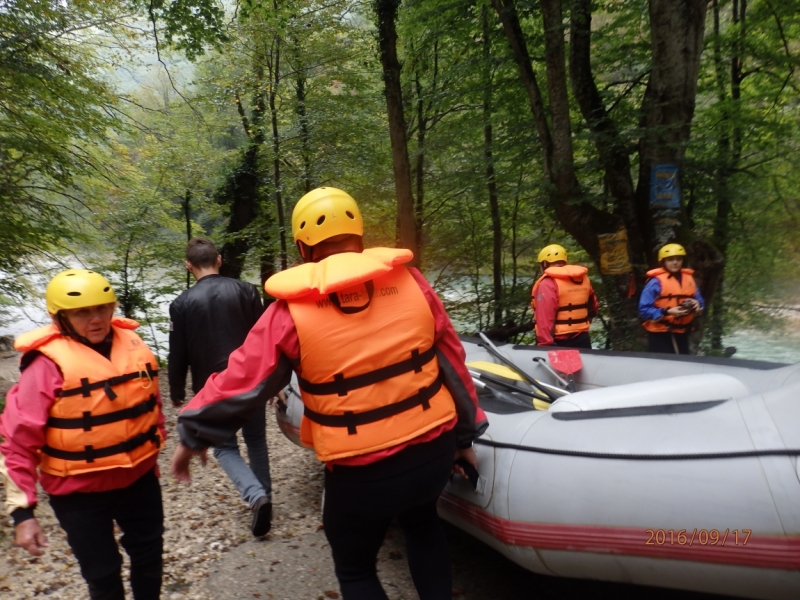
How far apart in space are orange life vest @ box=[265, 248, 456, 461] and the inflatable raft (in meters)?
0.68

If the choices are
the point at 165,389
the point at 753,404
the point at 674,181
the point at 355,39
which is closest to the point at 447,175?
the point at 355,39

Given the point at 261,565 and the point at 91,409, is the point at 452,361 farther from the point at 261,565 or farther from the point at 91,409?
the point at 261,565

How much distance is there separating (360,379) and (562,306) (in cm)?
374

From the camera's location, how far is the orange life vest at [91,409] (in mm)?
1926

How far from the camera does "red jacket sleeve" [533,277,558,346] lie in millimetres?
4969

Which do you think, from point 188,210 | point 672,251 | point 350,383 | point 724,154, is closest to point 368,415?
point 350,383

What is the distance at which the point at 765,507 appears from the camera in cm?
165

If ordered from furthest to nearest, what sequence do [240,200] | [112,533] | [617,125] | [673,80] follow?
1. [240,200]
2. [617,125]
3. [673,80]
4. [112,533]

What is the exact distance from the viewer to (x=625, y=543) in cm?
188

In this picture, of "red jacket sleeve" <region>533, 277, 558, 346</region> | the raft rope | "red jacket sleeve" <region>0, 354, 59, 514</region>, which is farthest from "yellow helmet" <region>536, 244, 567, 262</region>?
"red jacket sleeve" <region>0, 354, 59, 514</region>

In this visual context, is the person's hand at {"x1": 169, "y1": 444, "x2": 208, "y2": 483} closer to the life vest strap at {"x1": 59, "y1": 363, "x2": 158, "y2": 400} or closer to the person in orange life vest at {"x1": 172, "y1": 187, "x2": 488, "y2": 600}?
the person in orange life vest at {"x1": 172, "y1": 187, "x2": 488, "y2": 600}

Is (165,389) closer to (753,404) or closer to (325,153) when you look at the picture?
(325,153)

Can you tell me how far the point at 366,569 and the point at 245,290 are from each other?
1.96 meters
